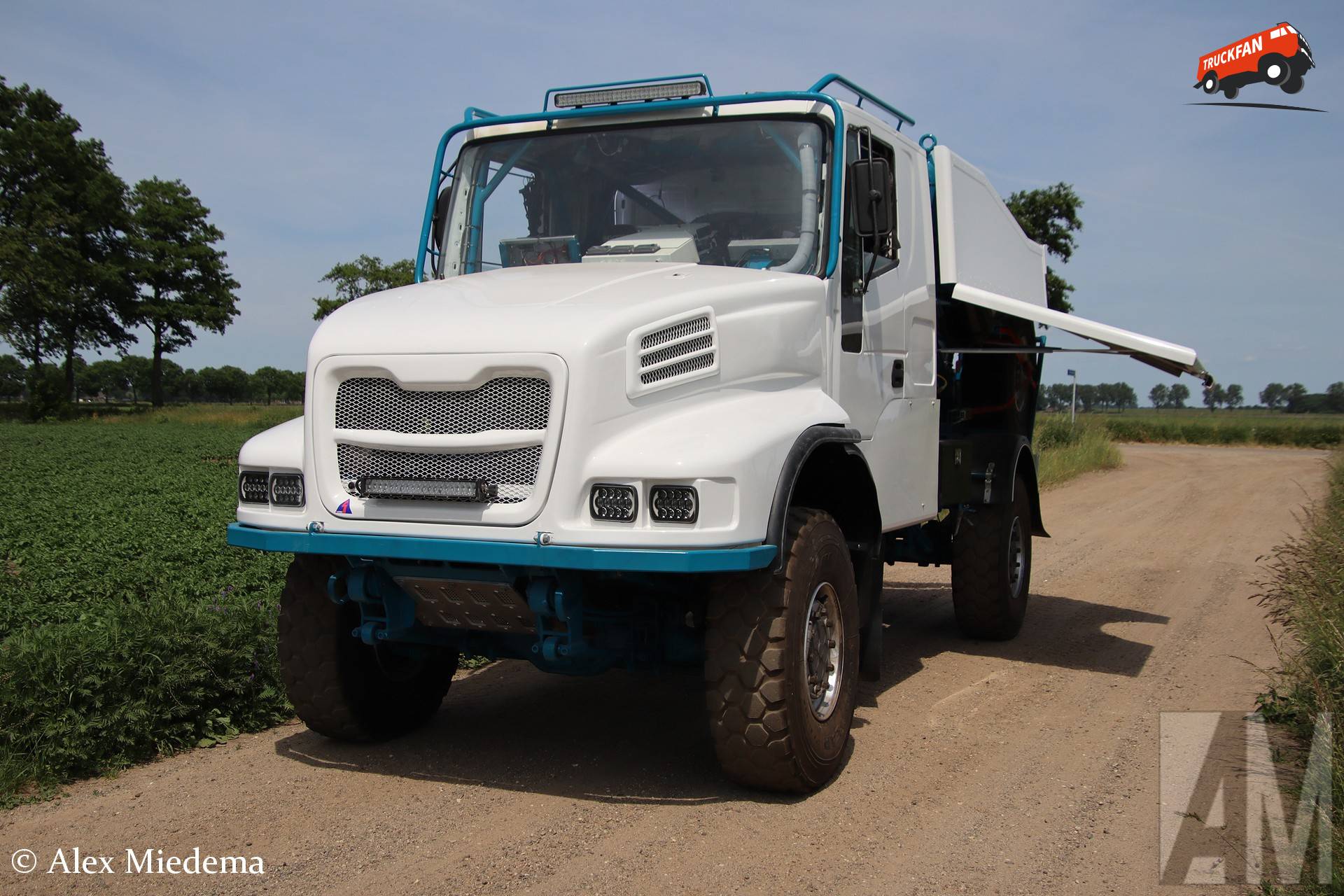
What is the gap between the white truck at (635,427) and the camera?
4273mm

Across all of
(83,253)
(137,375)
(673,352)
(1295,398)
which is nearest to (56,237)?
(83,253)

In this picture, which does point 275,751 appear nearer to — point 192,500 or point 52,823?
point 52,823

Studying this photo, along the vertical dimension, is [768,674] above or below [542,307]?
below

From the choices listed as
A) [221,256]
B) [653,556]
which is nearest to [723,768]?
[653,556]

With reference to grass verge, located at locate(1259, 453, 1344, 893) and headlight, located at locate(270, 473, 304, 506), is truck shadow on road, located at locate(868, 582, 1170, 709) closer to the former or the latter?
grass verge, located at locate(1259, 453, 1344, 893)

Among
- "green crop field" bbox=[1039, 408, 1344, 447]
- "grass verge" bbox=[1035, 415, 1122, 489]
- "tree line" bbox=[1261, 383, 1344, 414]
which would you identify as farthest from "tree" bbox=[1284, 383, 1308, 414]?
"grass verge" bbox=[1035, 415, 1122, 489]

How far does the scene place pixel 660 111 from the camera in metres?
5.86

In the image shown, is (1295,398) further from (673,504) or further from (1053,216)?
(673,504)

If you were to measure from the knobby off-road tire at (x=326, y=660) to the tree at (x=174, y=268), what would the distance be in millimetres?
56906

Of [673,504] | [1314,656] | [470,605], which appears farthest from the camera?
[1314,656]

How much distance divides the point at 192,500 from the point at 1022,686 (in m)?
10.0

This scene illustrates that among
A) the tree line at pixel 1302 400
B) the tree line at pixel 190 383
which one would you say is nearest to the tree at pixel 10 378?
the tree line at pixel 190 383

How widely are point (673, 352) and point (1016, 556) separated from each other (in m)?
4.90

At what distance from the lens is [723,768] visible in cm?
468
